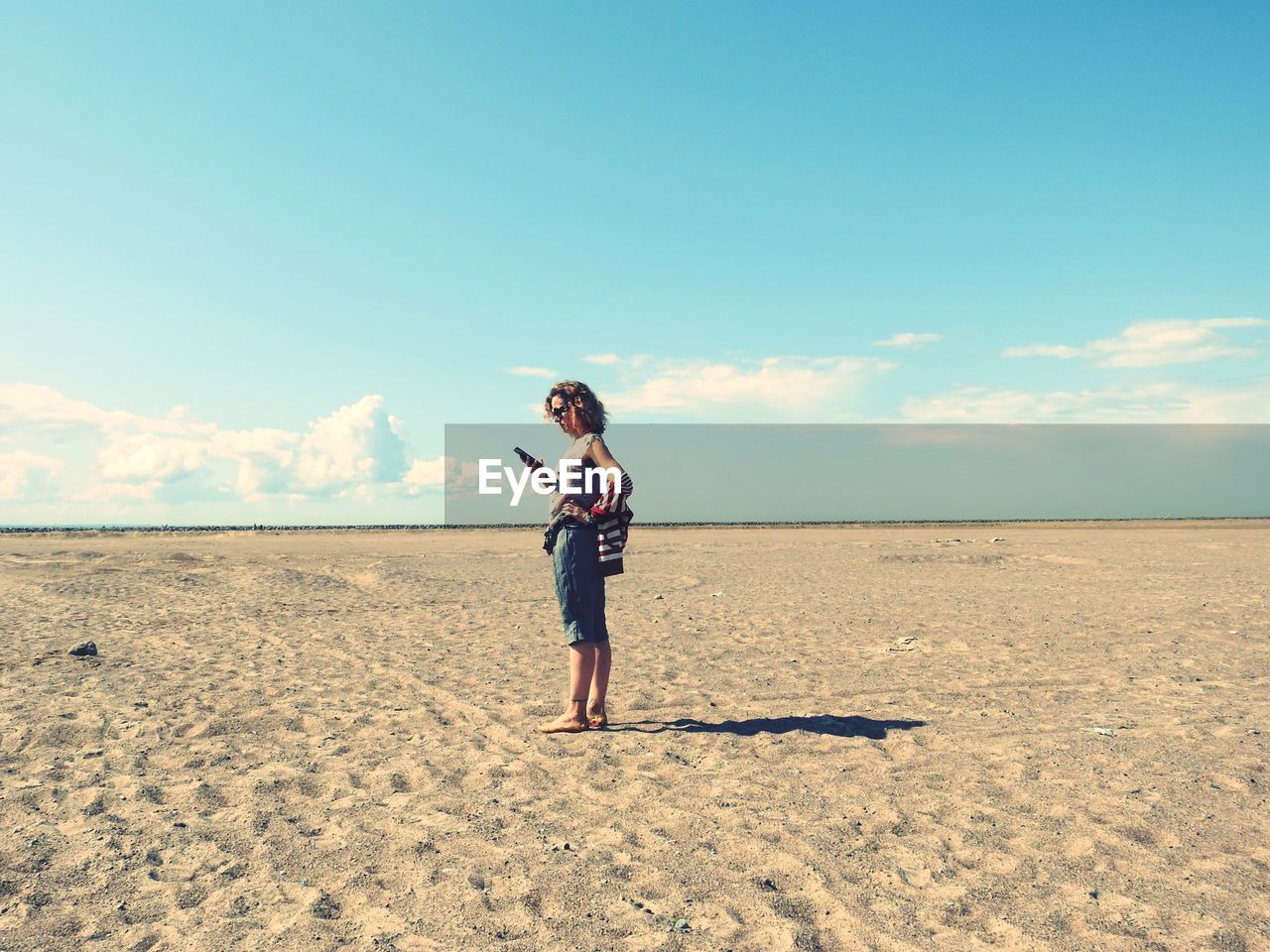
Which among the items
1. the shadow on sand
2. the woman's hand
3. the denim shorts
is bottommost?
the shadow on sand

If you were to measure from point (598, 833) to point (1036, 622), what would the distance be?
30.1 feet

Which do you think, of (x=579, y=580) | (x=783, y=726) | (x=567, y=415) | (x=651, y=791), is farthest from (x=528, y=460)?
(x=783, y=726)

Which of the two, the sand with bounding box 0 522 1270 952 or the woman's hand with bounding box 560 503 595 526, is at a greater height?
the woman's hand with bounding box 560 503 595 526

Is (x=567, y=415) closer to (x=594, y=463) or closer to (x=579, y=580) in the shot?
(x=594, y=463)

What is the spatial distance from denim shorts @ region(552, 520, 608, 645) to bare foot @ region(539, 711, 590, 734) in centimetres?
77

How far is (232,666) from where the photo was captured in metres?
8.45

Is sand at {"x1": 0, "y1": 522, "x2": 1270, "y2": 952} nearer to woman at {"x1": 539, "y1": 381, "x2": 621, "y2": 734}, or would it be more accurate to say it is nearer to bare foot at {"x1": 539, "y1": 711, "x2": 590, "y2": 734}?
bare foot at {"x1": 539, "y1": 711, "x2": 590, "y2": 734}

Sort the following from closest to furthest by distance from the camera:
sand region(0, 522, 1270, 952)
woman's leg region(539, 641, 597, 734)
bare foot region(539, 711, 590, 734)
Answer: sand region(0, 522, 1270, 952)
woman's leg region(539, 641, 597, 734)
bare foot region(539, 711, 590, 734)

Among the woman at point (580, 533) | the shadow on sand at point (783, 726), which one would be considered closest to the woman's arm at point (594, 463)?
the woman at point (580, 533)

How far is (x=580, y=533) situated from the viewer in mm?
5305

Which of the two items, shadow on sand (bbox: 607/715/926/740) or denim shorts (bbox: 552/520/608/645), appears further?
shadow on sand (bbox: 607/715/926/740)

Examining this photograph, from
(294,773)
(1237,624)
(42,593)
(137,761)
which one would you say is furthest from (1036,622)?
(42,593)

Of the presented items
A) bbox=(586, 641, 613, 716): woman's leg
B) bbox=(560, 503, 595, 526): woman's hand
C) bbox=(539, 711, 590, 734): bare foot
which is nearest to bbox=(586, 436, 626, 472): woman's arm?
bbox=(560, 503, 595, 526): woman's hand

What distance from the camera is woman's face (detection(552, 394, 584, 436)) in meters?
5.35
